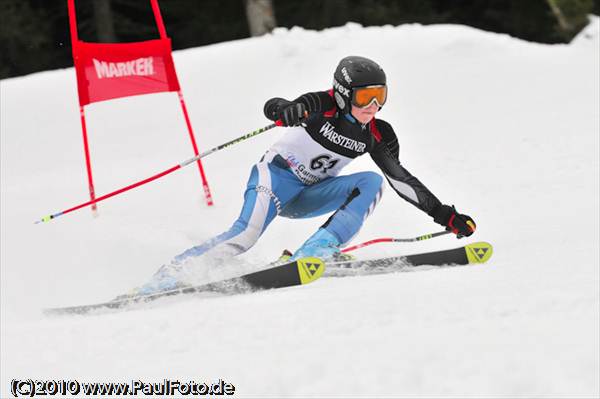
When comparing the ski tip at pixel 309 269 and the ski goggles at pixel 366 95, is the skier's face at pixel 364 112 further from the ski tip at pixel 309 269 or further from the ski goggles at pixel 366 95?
the ski tip at pixel 309 269

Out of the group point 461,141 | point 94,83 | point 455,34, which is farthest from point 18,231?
point 455,34

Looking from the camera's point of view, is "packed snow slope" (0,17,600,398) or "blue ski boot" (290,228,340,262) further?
"blue ski boot" (290,228,340,262)

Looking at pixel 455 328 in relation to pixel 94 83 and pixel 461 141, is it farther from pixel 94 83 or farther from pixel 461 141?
pixel 461 141

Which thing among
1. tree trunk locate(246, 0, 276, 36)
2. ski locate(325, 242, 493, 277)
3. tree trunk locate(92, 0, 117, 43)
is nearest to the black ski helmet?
ski locate(325, 242, 493, 277)

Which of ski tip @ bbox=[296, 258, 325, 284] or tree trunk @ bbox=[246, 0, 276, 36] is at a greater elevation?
tree trunk @ bbox=[246, 0, 276, 36]

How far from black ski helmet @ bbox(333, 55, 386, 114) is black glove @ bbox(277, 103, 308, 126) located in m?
0.31

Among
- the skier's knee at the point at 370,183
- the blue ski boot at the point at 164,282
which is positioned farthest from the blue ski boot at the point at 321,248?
the blue ski boot at the point at 164,282

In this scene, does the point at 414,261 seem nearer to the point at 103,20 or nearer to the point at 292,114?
the point at 292,114

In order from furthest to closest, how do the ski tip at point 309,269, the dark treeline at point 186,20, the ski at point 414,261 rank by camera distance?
the dark treeline at point 186,20 < the ski at point 414,261 < the ski tip at point 309,269

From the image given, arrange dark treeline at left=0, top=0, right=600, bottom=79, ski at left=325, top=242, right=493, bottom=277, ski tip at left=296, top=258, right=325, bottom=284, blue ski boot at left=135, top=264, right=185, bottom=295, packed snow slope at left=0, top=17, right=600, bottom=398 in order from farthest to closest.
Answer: dark treeline at left=0, top=0, right=600, bottom=79 → ski at left=325, top=242, right=493, bottom=277 → blue ski boot at left=135, top=264, right=185, bottom=295 → ski tip at left=296, top=258, right=325, bottom=284 → packed snow slope at left=0, top=17, right=600, bottom=398

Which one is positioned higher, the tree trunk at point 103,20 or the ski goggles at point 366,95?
the tree trunk at point 103,20

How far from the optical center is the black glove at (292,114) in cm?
395

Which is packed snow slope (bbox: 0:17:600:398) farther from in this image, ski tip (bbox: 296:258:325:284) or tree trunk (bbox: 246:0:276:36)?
tree trunk (bbox: 246:0:276:36)

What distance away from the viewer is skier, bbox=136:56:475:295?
4.05 metres
